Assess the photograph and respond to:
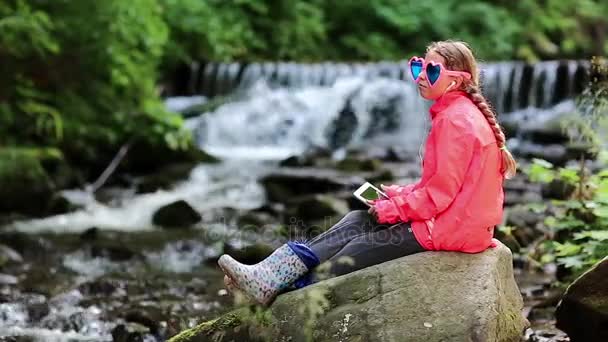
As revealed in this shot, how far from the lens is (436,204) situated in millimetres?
3850

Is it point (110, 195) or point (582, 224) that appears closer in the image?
point (582, 224)

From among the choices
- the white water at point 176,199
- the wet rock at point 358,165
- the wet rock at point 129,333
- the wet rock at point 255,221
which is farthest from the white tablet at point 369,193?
the wet rock at point 358,165

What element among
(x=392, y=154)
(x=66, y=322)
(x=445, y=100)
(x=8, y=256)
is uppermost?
(x=445, y=100)

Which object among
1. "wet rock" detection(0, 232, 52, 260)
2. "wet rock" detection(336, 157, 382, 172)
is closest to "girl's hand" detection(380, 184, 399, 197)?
"wet rock" detection(0, 232, 52, 260)

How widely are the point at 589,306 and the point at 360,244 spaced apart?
1414mm

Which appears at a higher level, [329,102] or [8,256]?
[329,102]

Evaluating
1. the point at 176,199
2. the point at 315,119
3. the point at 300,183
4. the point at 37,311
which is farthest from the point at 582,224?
the point at 315,119

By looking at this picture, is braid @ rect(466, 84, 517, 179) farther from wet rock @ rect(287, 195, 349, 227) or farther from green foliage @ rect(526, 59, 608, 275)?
wet rock @ rect(287, 195, 349, 227)

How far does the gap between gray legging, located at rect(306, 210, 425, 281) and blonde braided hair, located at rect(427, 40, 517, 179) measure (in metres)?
0.59

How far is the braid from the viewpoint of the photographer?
3.95 meters

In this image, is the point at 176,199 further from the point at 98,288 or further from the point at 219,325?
the point at 219,325

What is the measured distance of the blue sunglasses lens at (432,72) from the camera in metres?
4.01

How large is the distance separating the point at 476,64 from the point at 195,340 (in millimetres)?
2088

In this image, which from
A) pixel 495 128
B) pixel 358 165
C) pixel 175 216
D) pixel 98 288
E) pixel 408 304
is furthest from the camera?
pixel 358 165
